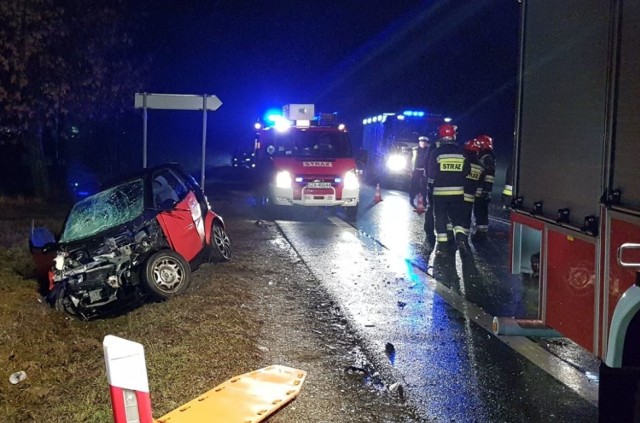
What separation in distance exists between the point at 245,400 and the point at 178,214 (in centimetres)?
440

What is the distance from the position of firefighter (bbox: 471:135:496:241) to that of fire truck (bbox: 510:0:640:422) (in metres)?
7.70

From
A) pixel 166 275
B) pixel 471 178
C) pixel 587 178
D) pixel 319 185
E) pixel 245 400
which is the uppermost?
pixel 587 178

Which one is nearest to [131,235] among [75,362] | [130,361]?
[75,362]

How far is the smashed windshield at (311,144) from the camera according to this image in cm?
1551

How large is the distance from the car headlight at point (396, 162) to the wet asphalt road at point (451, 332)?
1232cm

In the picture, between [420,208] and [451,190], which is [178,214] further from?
[420,208]

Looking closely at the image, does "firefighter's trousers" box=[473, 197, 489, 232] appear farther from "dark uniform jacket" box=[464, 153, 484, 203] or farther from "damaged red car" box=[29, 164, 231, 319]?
"damaged red car" box=[29, 164, 231, 319]

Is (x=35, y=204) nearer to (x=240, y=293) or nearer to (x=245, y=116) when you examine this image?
(x=240, y=293)

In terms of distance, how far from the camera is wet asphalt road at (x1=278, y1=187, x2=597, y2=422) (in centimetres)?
477

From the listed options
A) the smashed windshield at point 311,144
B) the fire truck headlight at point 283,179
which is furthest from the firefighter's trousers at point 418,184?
the fire truck headlight at point 283,179

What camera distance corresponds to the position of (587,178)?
141 inches

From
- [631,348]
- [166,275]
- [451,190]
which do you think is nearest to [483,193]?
[451,190]

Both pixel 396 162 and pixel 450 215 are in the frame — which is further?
pixel 396 162

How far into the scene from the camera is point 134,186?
26.2 feet
